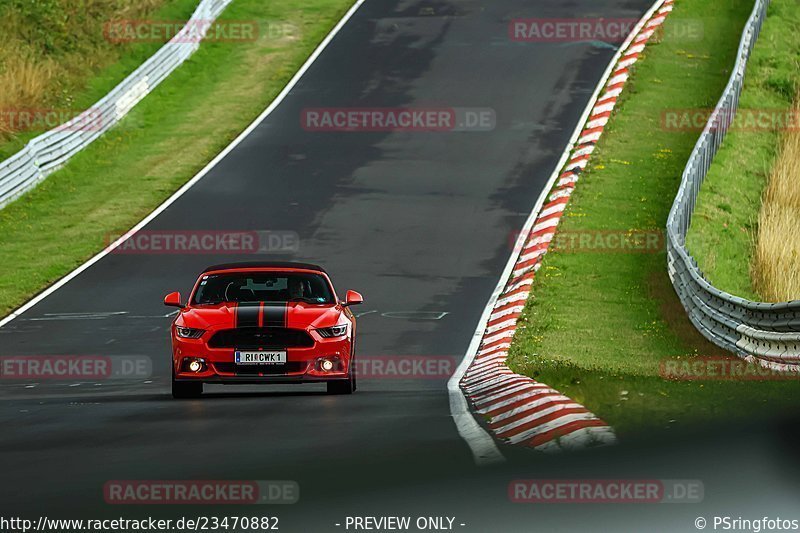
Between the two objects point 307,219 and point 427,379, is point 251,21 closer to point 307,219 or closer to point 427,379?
point 307,219

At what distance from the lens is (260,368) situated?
15.2 m

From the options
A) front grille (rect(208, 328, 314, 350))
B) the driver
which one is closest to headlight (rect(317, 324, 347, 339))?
front grille (rect(208, 328, 314, 350))

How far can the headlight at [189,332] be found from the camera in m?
15.3

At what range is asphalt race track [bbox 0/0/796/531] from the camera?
9.61 m

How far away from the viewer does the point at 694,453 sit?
32.5 ft

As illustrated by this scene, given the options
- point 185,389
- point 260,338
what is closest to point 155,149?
point 185,389

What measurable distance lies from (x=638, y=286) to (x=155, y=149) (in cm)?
1437

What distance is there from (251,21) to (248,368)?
29901 millimetres

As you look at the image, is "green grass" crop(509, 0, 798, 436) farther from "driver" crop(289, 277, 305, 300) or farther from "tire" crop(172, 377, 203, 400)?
"tire" crop(172, 377, 203, 400)

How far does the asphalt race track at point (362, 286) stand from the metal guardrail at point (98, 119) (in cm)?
393

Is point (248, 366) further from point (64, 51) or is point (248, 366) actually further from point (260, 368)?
point (64, 51)

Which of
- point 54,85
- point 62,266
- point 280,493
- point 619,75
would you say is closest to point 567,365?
point 280,493

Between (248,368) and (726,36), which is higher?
(726,36)

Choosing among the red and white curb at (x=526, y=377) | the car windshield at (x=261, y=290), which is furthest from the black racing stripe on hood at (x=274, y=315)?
the red and white curb at (x=526, y=377)
